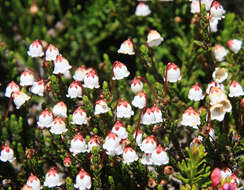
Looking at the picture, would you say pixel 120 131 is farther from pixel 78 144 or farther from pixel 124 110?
pixel 78 144

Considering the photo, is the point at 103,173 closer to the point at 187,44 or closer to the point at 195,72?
the point at 195,72

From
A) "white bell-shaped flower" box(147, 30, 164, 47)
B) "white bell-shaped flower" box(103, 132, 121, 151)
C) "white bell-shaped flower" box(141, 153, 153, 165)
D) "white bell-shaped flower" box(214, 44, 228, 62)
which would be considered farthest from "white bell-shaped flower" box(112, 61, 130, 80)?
"white bell-shaped flower" box(214, 44, 228, 62)

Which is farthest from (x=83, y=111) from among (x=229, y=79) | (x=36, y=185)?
(x=229, y=79)

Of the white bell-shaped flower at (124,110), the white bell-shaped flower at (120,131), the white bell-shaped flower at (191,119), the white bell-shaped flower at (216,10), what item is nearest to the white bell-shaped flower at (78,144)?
the white bell-shaped flower at (120,131)

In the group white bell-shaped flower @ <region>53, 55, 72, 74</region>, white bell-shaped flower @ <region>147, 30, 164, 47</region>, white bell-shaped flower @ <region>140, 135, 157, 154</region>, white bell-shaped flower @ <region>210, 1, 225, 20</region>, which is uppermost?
white bell-shaped flower @ <region>210, 1, 225, 20</region>

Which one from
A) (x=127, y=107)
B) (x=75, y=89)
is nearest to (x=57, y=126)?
(x=75, y=89)

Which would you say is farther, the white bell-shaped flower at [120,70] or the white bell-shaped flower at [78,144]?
the white bell-shaped flower at [120,70]

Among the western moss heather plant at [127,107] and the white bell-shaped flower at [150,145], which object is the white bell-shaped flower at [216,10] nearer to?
the western moss heather plant at [127,107]

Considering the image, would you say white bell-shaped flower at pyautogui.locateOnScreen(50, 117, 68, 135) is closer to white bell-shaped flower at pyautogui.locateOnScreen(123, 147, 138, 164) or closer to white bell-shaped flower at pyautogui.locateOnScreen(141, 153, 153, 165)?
white bell-shaped flower at pyautogui.locateOnScreen(123, 147, 138, 164)

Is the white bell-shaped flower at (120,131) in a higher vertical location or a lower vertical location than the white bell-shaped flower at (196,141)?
higher
